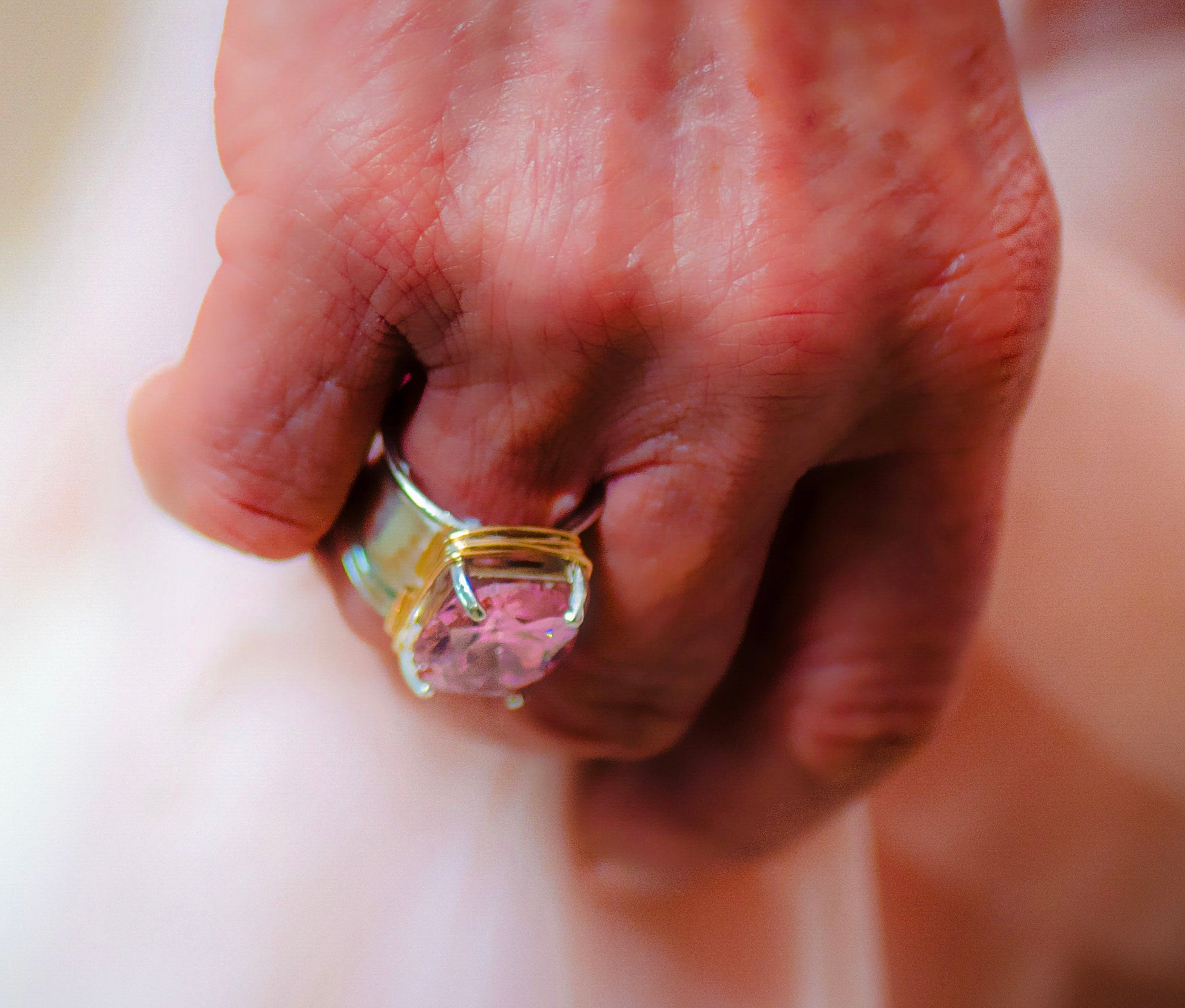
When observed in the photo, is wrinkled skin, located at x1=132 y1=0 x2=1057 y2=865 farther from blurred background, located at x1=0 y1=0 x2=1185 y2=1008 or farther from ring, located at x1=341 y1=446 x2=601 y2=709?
blurred background, located at x1=0 y1=0 x2=1185 y2=1008

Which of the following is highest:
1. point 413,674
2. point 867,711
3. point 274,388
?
point 274,388

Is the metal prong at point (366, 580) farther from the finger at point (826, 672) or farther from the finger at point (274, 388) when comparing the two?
the finger at point (826, 672)

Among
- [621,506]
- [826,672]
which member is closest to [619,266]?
[621,506]

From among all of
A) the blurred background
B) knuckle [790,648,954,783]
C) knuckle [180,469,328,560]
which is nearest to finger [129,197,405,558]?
knuckle [180,469,328,560]

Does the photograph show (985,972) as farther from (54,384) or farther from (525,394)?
(54,384)

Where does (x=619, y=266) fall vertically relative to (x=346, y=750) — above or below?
above

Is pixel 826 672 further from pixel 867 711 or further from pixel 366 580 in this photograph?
pixel 366 580

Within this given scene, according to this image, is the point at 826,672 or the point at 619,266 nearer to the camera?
the point at 619,266
